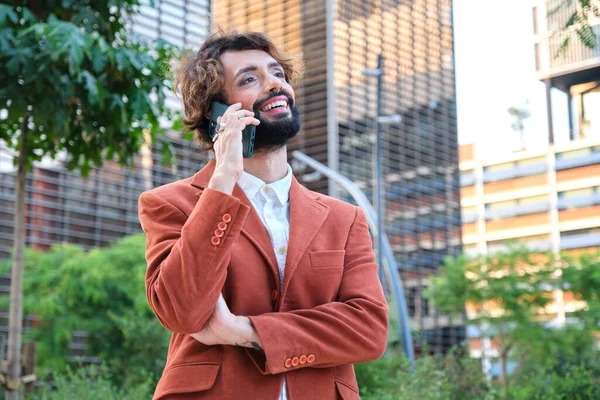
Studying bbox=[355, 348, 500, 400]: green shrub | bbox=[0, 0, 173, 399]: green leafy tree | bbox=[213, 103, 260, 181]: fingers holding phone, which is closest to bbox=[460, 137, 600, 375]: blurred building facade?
bbox=[355, 348, 500, 400]: green shrub

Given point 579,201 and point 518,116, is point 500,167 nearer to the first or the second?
point 579,201

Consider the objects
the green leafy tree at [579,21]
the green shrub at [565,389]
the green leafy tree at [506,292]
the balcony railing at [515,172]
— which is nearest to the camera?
the green leafy tree at [579,21]

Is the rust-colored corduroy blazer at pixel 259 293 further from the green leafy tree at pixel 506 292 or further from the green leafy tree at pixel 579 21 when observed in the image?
the green leafy tree at pixel 506 292

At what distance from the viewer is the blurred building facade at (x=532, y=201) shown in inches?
2997

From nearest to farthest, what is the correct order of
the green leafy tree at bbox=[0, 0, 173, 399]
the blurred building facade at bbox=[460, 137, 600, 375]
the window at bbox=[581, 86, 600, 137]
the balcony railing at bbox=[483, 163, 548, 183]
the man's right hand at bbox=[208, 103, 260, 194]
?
1. the man's right hand at bbox=[208, 103, 260, 194]
2. the green leafy tree at bbox=[0, 0, 173, 399]
3. the window at bbox=[581, 86, 600, 137]
4. the blurred building facade at bbox=[460, 137, 600, 375]
5. the balcony railing at bbox=[483, 163, 548, 183]

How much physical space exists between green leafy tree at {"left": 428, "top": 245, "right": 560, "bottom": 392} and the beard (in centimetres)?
2681

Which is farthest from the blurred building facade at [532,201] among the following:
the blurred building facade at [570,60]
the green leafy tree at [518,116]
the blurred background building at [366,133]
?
the blurred building facade at [570,60]

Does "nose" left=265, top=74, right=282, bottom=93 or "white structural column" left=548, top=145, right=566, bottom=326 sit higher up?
"white structural column" left=548, top=145, right=566, bottom=326

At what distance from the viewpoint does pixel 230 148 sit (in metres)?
2.42

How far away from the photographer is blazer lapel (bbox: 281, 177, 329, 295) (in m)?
2.51

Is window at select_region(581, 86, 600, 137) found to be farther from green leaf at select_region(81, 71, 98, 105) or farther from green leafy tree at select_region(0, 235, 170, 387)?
green leafy tree at select_region(0, 235, 170, 387)

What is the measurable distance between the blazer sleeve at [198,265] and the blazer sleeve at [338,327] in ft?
0.58

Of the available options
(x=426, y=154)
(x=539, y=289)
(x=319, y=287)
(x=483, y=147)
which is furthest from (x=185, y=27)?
(x=483, y=147)

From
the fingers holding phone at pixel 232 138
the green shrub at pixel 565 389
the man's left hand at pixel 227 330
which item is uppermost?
the fingers holding phone at pixel 232 138
